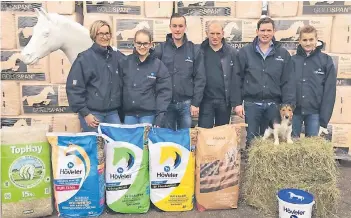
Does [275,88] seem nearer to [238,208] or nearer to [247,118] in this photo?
[247,118]

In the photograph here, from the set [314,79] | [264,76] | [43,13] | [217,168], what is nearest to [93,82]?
[43,13]

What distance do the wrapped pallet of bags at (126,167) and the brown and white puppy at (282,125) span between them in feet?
4.04

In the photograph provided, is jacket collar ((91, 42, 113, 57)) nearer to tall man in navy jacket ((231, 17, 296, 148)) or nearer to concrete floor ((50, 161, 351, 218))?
tall man in navy jacket ((231, 17, 296, 148))

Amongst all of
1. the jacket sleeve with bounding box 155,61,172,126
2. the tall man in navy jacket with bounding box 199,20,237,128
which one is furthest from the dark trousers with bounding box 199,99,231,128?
the jacket sleeve with bounding box 155,61,172,126

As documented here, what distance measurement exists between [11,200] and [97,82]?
134 cm

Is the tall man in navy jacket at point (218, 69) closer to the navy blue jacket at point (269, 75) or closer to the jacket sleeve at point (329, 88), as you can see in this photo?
the navy blue jacket at point (269, 75)

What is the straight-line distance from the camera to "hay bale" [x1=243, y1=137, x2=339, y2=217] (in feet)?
11.1

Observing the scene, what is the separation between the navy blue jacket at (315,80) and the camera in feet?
12.6

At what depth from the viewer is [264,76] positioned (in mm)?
3689

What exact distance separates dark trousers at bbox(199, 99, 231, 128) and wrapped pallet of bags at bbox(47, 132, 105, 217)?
1247 millimetres

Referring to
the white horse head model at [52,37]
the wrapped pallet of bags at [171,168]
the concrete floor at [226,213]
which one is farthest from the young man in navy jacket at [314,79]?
the white horse head model at [52,37]

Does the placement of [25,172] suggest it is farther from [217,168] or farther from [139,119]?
[217,168]

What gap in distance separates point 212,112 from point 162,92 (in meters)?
0.74

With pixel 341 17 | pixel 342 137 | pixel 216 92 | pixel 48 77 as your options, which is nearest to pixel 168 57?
pixel 216 92
